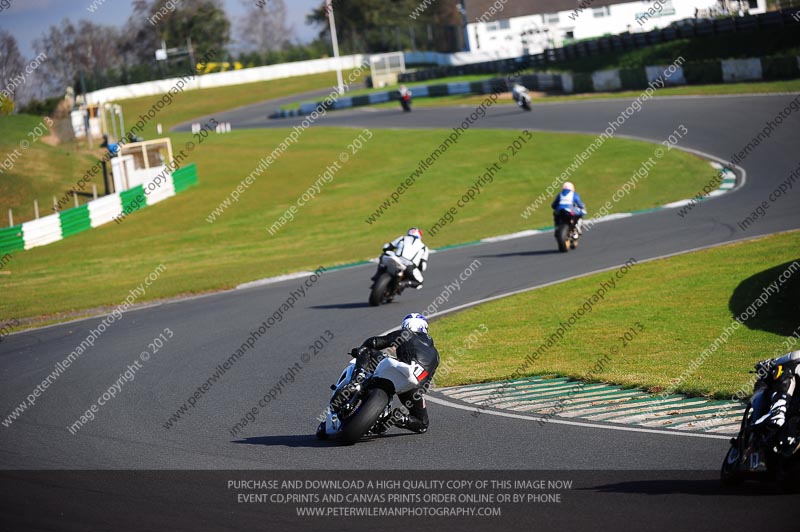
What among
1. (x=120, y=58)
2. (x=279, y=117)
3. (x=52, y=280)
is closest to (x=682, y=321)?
(x=52, y=280)

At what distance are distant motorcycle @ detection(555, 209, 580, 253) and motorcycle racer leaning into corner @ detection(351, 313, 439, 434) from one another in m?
12.6

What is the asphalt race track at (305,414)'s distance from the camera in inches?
293

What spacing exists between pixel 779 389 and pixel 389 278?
37.1ft

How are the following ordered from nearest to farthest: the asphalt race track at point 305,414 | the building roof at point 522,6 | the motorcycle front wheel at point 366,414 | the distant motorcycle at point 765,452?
1. the distant motorcycle at point 765,452
2. the asphalt race track at point 305,414
3. the motorcycle front wheel at point 366,414
4. the building roof at point 522,6

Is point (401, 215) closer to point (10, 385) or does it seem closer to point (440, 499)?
point (10, 385)

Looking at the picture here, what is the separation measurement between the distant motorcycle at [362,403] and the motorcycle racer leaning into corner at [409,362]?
2 centimetres

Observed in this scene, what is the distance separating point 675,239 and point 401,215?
1190 cm

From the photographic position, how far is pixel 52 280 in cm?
2567

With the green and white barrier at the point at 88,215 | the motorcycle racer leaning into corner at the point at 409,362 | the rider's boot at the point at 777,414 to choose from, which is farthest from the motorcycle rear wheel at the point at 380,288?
the green and white barrier at the point at 88,215

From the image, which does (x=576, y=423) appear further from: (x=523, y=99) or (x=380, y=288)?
(x=523, y=99)

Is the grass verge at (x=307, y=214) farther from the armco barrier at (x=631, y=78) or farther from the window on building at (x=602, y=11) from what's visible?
the window on building at (x=602, y=11)

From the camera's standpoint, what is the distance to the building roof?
73.8m

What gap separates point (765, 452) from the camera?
6.72 metres

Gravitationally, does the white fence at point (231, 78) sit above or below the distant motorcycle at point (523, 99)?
above
